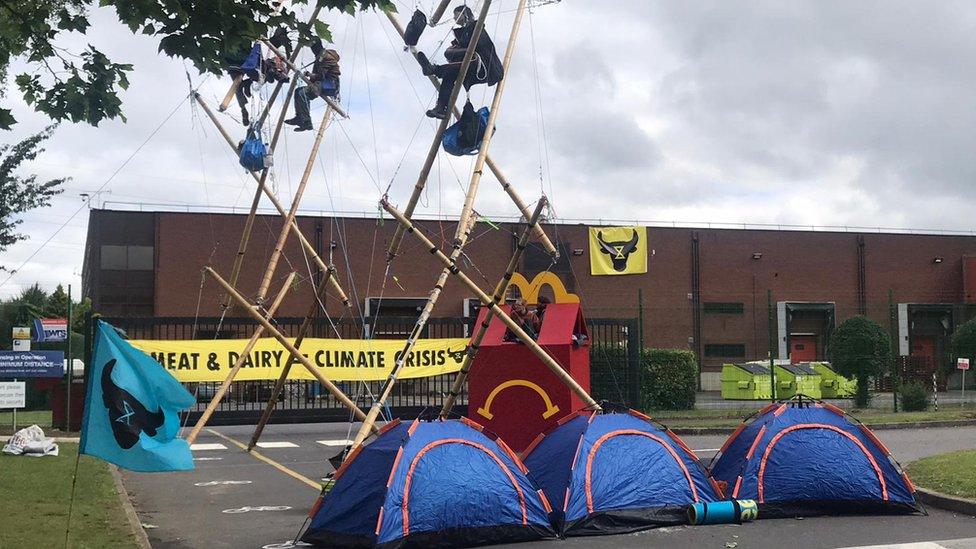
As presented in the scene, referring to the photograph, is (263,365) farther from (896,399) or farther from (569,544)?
(896,399)

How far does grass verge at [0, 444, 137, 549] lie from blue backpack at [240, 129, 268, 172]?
515 centimetres

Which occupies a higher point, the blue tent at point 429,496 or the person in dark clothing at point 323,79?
the person in dark clothing at point 323,79

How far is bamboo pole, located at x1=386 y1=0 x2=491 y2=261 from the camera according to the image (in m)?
13.1

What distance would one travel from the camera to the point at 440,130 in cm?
1351

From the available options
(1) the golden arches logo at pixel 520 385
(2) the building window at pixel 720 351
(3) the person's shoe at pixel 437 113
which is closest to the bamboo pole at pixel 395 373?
(3) the person's shoe at pixel 437 113

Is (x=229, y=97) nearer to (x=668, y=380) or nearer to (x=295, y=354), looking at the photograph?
(x=295, y=354)

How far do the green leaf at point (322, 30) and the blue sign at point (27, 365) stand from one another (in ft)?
43.7

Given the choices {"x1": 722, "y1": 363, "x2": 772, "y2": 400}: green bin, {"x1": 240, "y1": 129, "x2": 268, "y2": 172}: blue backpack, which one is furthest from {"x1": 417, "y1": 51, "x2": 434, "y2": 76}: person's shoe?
{"x1": 722, "y1": 363, "x2": 772, "y2": 400}: green bin

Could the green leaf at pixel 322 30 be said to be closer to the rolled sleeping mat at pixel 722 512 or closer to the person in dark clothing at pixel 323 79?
the rolled sleeping mat at pixel 722 512

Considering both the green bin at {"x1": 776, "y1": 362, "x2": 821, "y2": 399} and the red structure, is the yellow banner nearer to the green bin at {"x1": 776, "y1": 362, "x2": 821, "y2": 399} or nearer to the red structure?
the red structure

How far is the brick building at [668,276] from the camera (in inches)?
1421

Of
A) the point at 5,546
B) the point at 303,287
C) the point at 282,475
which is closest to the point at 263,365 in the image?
the point at 282,475

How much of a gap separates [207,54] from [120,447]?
3383mm

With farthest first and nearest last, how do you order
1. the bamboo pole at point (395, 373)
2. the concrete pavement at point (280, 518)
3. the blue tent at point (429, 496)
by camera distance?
the bamboo pole at point (395, 373) < the concrete pavement at point (280, 518) < the blue tent at point (429, 496)
